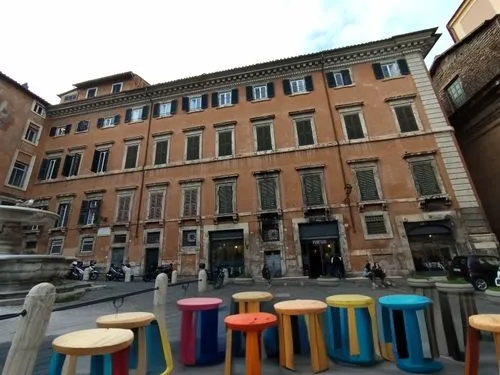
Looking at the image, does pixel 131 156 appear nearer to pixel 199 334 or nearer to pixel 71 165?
pixel 71 165

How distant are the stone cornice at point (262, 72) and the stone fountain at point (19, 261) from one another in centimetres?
1352

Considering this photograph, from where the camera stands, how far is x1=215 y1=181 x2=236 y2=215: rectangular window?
15453mm

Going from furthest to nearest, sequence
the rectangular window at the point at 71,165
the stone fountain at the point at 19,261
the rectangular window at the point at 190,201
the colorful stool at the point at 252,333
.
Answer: the rectangular window at the point at 71,165, the rectangular window at the point at 190,201, the stone fountain at the point at 19,261, the colorful stool at the point at 252,333

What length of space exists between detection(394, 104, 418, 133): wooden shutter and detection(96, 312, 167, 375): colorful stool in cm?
1608

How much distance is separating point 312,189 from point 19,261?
12644 millimetres

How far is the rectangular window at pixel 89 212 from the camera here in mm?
17000

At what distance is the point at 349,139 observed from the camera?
50.4 feet

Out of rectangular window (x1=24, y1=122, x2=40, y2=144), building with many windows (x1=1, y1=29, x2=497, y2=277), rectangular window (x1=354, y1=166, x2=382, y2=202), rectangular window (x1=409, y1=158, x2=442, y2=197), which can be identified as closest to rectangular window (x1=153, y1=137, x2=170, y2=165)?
building with many windows (x1=1, y1=29, x2=497, y2=277)

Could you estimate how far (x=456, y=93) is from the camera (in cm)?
1753

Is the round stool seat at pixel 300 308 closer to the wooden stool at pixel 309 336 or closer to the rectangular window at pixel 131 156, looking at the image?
the wooden stool at pixel 309 336

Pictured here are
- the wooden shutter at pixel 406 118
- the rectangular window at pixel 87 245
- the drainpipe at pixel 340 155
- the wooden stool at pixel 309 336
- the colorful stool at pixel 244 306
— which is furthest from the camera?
the rectangular window at pixel 87 245

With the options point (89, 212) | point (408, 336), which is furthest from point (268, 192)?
point (408, 336)

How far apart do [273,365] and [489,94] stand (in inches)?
719

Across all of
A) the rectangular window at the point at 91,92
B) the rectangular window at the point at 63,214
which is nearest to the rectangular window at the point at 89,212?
the rectangular window at the point at 63,214
